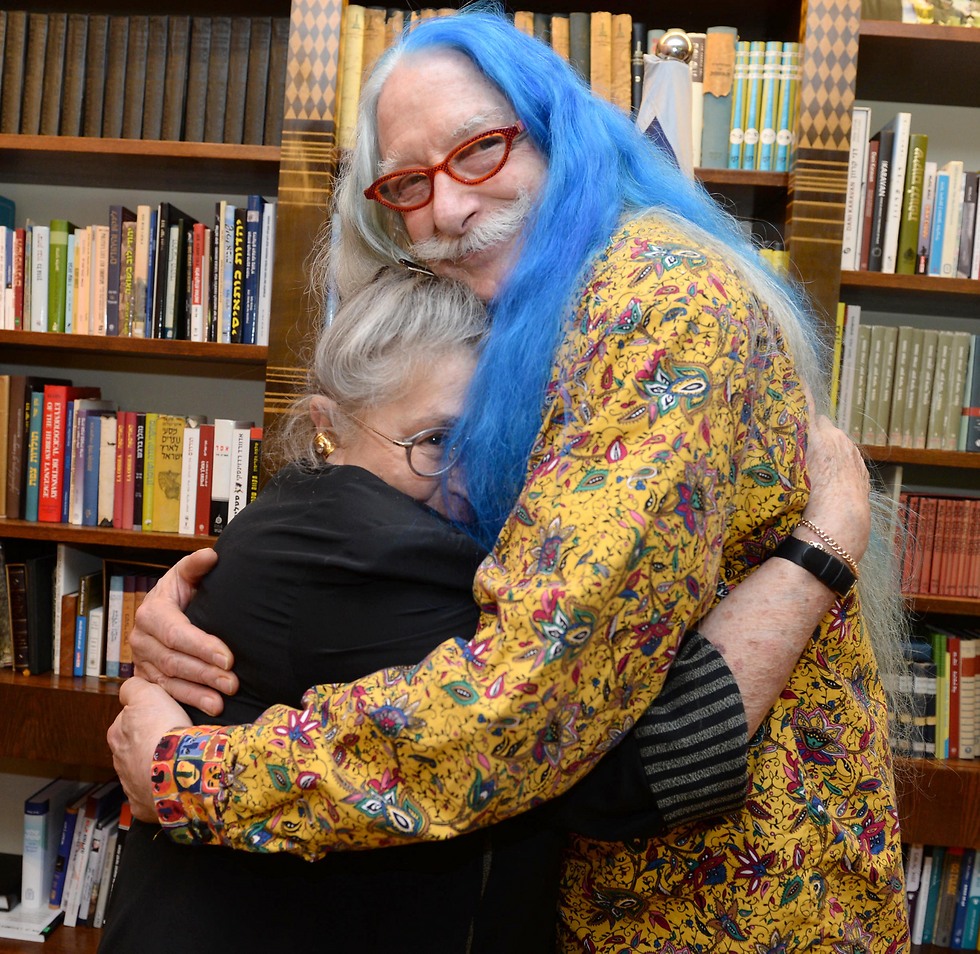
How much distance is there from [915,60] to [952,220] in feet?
1.26

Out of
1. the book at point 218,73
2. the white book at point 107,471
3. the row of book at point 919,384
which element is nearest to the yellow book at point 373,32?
the book at point 218,73

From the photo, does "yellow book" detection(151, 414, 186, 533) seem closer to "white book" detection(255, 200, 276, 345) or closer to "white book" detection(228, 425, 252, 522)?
"white book" detection(228, 425, 252, 522)

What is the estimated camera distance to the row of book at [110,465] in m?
2.34

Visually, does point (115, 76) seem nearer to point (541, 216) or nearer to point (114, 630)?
point (114, 630)

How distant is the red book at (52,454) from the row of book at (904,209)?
196 cm

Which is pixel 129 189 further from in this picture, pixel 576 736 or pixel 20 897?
pixel 576 736

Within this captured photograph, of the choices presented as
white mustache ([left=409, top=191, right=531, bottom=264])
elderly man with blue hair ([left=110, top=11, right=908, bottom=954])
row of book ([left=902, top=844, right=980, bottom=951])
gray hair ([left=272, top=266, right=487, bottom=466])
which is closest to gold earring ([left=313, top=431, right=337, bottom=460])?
gray hair ([left=272, top=266, right=487, bottom=466])

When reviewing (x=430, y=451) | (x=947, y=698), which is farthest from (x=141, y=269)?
(x=947, y=698)

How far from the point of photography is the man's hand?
0.93 metres

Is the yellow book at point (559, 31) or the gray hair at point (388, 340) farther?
the yellow book at point (559, 31)

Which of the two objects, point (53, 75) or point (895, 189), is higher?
point (53, 75)

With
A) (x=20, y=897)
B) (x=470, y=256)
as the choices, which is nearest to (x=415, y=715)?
(x=470, y=256)

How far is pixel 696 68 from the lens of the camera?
2.15 m

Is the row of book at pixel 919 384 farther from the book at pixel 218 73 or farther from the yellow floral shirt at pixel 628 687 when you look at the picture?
the book at pixel 218 73
